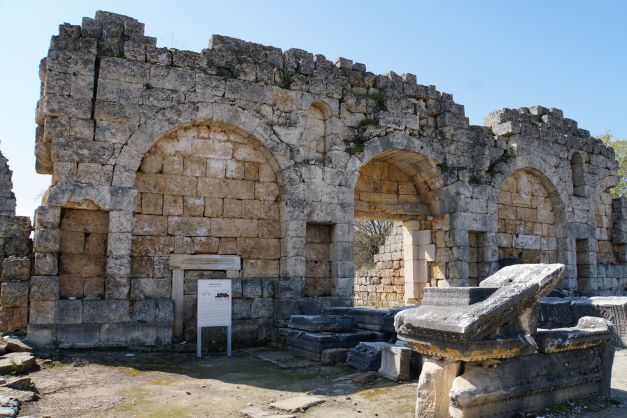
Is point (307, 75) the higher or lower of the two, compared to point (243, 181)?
higher

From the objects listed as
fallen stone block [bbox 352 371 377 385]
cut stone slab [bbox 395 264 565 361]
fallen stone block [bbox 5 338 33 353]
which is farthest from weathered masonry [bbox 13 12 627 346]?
cut stone slab [bbox 395 264 565 361]

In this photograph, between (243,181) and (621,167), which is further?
(621,167)

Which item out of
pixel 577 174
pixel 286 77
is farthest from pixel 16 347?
→ pixel 577 174

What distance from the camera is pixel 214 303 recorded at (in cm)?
764

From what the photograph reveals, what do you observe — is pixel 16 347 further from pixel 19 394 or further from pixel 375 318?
pixel 375 318

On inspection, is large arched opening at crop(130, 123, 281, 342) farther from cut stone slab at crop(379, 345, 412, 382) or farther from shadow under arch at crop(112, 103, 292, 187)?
cut stone slab at crop(379, 345, 412, 382)

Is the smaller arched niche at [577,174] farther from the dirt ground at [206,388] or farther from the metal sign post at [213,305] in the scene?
the metal sign post at [213,305]

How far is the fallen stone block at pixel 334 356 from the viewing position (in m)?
6.88

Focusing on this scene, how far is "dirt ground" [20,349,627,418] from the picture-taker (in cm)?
470

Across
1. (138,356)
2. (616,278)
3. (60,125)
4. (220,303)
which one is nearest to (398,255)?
(616,278)

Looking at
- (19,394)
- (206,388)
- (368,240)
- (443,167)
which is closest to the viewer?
(19,394)

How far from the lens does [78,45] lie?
8.06 m

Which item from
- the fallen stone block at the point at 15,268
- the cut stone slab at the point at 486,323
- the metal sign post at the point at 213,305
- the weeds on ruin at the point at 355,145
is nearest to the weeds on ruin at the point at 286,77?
the weeds on ruin at the point at 355,145

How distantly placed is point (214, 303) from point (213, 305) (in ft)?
0.11
